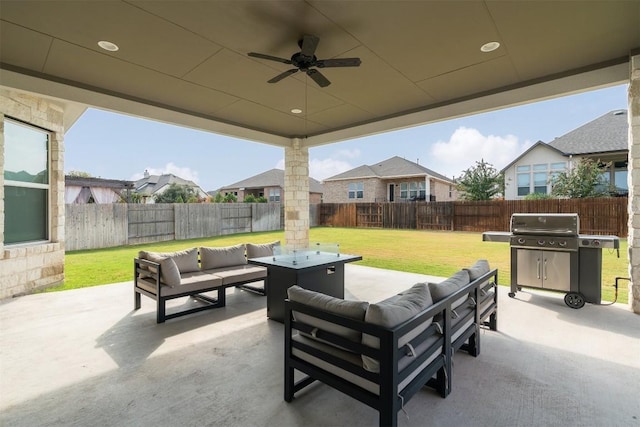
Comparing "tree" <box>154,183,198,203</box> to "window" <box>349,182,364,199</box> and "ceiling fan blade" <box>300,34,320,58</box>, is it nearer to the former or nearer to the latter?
"window" <box>349,182,364,199</box>

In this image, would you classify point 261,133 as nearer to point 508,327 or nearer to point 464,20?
point 464,20

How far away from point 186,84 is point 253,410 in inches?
159

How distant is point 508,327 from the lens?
11.4ft

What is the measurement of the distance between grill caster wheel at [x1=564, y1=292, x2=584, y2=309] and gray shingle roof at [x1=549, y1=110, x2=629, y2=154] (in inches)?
429

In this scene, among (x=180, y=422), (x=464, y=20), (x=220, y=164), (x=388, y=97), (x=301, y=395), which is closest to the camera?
(x=180, y=422)

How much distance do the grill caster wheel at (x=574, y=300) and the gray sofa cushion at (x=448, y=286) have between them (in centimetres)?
267

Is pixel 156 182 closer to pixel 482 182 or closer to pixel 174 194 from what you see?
pixel 174 194

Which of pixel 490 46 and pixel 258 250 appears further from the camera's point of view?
pixel 258 250

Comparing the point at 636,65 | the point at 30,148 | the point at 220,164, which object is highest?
the point at 220,164

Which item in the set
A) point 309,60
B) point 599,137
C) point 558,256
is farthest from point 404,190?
point 309,60

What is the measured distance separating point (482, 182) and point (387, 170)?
5.94m

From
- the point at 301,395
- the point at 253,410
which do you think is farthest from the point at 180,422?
the point at 301,395

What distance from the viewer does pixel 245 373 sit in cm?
254

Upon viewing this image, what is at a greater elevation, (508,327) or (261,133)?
(261,133)
